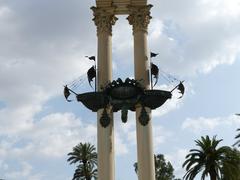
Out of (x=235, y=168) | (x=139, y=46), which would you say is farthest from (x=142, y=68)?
(x=235, y=168)

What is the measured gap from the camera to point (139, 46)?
34812 millimetres

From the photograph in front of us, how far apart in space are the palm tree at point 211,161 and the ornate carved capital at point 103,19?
74.2ft

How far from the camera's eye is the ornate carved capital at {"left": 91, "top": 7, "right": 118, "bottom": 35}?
35.5 meters

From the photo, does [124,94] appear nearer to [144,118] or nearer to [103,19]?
[144,118]

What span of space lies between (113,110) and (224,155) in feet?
75.2

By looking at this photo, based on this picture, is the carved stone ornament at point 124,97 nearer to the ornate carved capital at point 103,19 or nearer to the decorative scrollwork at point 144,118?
the decorative scrollwork at point 144,118

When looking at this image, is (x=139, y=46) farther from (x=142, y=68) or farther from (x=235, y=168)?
(x=235, y=168)

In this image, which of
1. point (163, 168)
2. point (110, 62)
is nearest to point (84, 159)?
point (163, 168)

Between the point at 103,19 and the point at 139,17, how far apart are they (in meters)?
2.38

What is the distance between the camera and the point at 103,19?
35625 mm

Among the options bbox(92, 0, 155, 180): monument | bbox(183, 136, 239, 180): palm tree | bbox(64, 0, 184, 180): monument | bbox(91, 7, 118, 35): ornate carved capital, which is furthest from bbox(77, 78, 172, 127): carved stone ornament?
bbox(183, 136, 239, 180): palm tree

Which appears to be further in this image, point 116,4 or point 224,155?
point 224,155

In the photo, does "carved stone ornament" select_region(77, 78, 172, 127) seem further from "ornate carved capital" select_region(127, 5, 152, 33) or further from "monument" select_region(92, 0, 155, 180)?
"ornate carved capital" select_region(127, 5, 152, 33)

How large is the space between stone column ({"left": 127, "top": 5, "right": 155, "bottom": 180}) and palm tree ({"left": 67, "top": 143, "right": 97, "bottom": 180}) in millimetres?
46867
